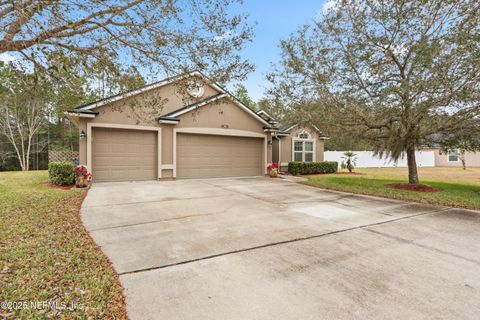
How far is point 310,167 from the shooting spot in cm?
1639

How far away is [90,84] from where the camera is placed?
5.05 m

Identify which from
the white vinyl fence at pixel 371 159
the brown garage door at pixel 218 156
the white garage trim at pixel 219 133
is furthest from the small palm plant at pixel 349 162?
the brown garage door at pixel 218 156

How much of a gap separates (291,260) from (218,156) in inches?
396

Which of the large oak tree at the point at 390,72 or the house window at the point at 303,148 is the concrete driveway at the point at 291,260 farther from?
the house window at the point at 303,148

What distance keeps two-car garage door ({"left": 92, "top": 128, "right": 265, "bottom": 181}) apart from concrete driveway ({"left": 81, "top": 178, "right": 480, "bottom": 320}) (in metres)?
4.74

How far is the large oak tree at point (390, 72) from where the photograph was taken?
7.29 metres

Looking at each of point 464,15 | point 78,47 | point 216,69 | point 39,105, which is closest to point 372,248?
point 216,69

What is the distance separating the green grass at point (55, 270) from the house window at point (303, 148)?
14.1 metres

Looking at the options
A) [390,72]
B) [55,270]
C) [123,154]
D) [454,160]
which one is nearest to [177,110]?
[123,154]

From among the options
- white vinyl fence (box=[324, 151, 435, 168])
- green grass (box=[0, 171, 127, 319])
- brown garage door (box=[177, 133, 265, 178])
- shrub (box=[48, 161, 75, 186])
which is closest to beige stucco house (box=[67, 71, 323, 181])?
brown garage door (box=[177, 133, 265, 178])

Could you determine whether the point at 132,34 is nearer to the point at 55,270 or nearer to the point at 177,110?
the point at 55,270

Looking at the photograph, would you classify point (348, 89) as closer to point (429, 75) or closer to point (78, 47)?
point (429, 75)

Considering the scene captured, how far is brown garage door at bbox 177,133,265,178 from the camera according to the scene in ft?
40.5

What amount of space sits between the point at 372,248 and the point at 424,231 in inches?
69.4
